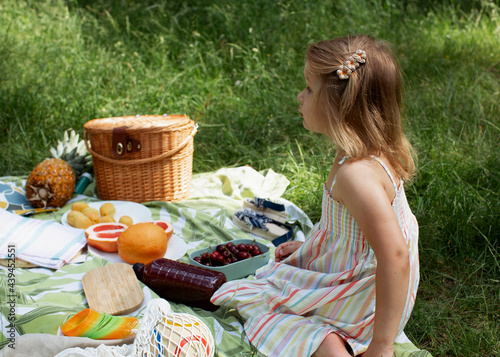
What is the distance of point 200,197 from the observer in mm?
3646

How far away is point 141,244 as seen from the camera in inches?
100

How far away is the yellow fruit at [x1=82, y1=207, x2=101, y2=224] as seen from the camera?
311cm

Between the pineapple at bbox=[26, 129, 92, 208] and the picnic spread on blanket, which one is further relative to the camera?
the pineapple at bbox=[26, 129, 92, 208]

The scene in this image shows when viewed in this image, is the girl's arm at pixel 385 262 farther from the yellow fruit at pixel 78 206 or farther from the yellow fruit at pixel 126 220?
the yellow fruit at pixel 78 206

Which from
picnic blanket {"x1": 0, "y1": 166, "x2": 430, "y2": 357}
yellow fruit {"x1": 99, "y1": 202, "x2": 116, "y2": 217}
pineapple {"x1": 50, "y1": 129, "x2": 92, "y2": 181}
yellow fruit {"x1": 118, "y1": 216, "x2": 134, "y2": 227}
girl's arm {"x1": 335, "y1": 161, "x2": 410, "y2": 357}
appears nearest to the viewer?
girl's arm {"x1": 335, "y1": 161, "x2": 410, "y2": 357}

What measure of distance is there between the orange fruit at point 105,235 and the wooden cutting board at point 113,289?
0.33 m

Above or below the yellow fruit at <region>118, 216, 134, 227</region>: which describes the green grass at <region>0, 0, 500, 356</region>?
above

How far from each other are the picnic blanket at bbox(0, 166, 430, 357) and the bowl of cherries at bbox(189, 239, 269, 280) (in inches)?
9.8

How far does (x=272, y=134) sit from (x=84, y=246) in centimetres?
206

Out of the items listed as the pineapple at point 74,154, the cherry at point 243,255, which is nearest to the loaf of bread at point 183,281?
the cherry at point 243,255

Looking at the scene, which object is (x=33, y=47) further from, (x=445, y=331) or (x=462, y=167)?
(x=445, y=331)

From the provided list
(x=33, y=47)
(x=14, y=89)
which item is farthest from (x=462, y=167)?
(x=33, y=47)

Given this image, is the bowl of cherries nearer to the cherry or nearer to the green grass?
the cherry

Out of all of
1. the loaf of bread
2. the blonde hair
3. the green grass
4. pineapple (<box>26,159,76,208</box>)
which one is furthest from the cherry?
pineapple (<box>26,159,76,208</box>)
